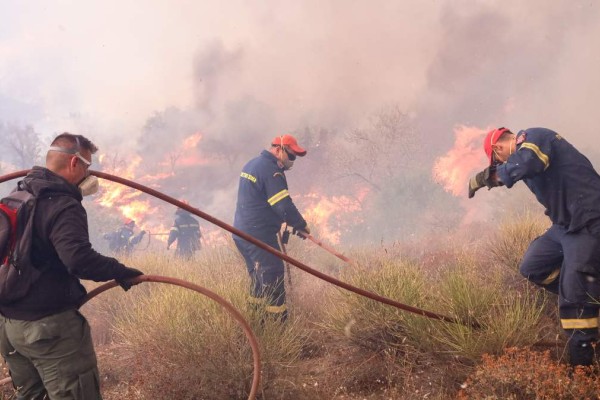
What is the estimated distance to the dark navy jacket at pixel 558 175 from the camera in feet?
9.53

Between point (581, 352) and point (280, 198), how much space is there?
309 centimetres

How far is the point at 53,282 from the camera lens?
Result: 6.89 ft

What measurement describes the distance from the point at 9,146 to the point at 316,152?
91.8 feet

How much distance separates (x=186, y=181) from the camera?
2512cm

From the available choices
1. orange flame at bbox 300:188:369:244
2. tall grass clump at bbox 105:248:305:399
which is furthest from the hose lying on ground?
orange flame at bbox 300:188:369:244

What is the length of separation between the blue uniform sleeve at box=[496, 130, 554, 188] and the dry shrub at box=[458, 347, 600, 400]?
4.10 feet

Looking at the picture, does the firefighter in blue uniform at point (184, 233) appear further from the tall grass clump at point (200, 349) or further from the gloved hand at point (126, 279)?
the gloved hand at point (126, 279)

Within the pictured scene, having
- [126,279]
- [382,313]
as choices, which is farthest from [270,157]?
[126,279]

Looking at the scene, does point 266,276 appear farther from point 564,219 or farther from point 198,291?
Answer: point 564,219

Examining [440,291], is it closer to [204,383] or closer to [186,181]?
[204,383]

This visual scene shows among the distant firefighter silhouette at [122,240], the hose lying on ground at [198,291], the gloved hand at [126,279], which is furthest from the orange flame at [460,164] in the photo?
the gloved hand at [126,279]

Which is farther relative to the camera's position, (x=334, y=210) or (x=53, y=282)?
(x=334, y=210)

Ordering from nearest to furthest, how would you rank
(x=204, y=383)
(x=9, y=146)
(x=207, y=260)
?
(x=204, y=383) → (x=207, y=260) → (x=9, y=146)

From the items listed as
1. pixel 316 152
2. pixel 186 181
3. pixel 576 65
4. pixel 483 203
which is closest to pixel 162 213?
pixel 186 181
